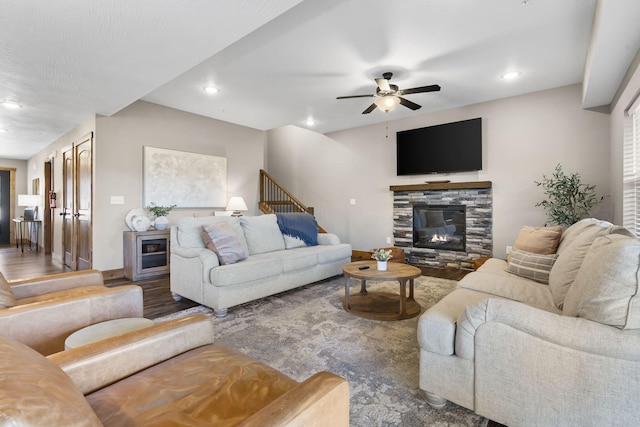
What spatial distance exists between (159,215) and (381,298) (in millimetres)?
3440

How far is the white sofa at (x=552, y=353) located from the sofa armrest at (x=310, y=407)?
85 cm

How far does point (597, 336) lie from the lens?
1207 millimetres

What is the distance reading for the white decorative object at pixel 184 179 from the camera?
470cm

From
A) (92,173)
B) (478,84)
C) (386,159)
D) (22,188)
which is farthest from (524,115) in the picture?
(22,188)

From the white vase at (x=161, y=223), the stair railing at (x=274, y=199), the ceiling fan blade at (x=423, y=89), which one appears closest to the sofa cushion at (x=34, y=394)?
the ceiling fan blade at (x=423, y=89)

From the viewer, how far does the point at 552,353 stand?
1262 mm

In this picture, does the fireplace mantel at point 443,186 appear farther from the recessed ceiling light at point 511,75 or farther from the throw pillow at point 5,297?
the throw pillow at point 5,297

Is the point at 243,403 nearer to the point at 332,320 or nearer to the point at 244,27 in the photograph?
the point at 332,320

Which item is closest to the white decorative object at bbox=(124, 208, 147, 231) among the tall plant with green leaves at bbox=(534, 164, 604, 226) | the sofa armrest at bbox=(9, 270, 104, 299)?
the sofa armrest at bbox=(9, 270, 104, 299)

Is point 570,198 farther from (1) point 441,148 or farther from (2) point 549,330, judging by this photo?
(2) point 549,330

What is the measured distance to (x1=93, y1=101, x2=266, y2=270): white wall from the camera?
428 centimetres

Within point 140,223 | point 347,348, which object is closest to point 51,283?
point 347,348

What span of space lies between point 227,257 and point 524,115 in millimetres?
4405

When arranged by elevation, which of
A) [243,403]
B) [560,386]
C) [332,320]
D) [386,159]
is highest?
[386,159]
